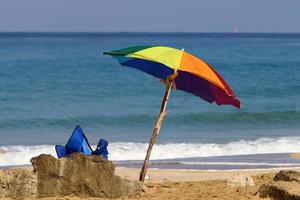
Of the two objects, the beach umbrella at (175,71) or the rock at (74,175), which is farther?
the beach umbrella at (175,71)

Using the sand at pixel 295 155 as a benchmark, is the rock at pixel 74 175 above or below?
below

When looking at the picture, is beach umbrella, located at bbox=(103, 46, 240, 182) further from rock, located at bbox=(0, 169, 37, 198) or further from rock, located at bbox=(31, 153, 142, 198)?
rock, located at bbox=(0, 169, 37, 198)

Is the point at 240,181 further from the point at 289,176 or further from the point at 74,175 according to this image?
the point at 74,175

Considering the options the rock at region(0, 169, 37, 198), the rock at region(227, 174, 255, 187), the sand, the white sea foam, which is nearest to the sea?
the white sea foam

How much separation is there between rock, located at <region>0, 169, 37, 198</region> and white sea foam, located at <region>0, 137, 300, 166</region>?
21.9ft

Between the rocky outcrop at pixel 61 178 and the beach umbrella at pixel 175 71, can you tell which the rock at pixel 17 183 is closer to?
the rocky outcrop at pixel 61 178

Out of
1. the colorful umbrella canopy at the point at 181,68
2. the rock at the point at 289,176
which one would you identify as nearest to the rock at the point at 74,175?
the colorful umbrella canopy at the point at 181,68

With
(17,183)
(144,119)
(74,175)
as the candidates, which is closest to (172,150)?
(144,119)

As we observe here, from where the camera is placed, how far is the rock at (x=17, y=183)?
845 cm

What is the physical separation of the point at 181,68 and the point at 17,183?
228 cm

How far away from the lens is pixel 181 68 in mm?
9000

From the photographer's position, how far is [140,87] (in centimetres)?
3250

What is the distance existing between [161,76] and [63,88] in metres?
22.5

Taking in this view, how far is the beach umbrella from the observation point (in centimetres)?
902
